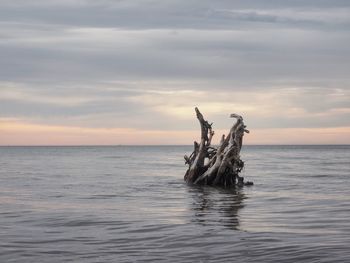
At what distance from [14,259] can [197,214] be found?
8.84m

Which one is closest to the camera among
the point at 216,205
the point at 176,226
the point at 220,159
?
the point at 176,226

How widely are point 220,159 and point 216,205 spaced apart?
867 centimetres

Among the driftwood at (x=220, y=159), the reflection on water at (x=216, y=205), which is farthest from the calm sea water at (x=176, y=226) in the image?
the driftwood at (x=220, y=159)

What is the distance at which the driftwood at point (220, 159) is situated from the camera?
31406 millimetres

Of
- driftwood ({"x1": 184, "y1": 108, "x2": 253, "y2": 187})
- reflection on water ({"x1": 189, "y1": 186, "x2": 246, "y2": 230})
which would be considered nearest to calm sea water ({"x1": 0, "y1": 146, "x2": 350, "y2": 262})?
reflection on water ({"x1": 189, "y1": 186, "x2": 246, "y2": 230})

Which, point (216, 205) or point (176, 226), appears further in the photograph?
point (216, 205)

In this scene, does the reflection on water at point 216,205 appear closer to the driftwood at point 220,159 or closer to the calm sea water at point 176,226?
the calm sea water at point 176,226

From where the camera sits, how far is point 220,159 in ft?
104

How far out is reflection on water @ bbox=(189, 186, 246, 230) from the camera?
18.3 m

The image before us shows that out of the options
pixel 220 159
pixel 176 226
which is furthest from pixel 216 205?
pixel 220 159

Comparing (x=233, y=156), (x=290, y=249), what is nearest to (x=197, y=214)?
(x=290, y=249)

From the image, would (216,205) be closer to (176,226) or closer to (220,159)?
(176,226)

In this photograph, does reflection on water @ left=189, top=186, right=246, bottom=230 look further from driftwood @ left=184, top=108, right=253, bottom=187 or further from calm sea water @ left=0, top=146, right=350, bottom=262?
driftwood @ left=184, top=108, right=253, bottom=187

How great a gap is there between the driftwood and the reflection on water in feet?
4.27
